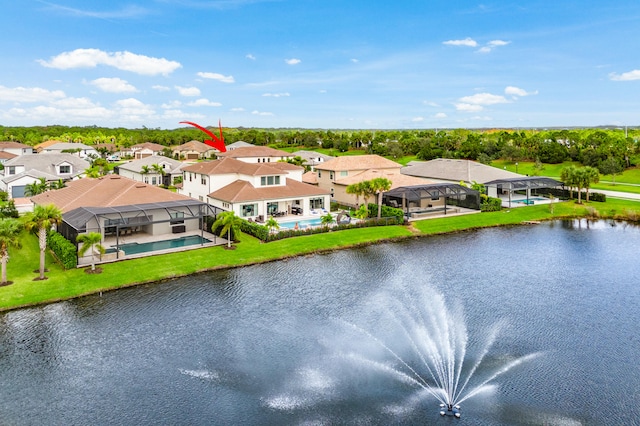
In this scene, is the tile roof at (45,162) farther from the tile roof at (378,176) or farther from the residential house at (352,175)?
the tile roof at (378,176)

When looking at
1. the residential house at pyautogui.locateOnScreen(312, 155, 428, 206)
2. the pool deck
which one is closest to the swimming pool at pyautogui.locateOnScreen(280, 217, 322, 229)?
the pool deck

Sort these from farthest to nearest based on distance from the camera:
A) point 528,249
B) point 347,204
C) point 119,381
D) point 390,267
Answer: point 347,204
point 528,249
point 390,267
point 119,381

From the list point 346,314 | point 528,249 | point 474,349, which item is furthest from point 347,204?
point 474,349

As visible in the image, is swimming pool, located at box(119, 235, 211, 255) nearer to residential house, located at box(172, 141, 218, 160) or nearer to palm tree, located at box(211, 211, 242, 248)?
palm tree, located at box(211, 211, 242, 248)

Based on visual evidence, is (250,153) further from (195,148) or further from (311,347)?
(311,347)

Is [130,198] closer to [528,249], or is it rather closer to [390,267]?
[390,267]

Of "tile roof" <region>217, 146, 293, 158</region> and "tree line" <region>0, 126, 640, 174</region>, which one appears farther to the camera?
"tree line" <region>0, 126, 640, 174</region>

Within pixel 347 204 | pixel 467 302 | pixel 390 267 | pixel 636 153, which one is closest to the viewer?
pixel 467 302

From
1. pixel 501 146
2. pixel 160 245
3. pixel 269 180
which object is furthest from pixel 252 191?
pixel 501 146
